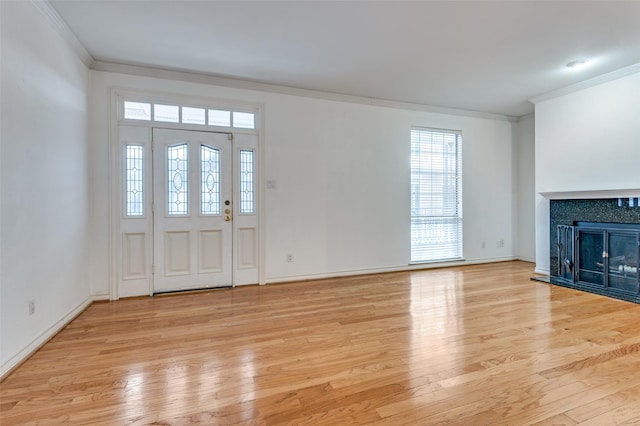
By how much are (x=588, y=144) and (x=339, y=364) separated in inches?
177

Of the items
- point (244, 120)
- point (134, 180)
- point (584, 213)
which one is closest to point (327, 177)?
point (244, 120)

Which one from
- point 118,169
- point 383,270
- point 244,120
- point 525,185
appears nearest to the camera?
point 118,169

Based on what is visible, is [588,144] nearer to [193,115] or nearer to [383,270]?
[383,270]

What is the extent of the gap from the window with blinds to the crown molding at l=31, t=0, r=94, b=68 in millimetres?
4505

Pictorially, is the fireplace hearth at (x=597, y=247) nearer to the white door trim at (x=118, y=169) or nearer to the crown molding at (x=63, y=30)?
the white door trim at (x=118, y=169)

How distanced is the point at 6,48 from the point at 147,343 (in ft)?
7.54

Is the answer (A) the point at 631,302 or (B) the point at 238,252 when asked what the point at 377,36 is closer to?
(B) the point at 238,252

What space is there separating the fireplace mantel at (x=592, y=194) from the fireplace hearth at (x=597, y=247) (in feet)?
0.31

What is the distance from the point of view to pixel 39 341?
2422 millimetres

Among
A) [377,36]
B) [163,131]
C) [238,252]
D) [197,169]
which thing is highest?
[377,36]

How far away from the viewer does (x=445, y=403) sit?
5.56 ft

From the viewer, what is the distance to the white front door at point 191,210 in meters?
3.85

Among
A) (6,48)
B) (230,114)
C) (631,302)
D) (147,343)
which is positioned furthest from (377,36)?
(631,302)

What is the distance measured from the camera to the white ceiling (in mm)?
2631
